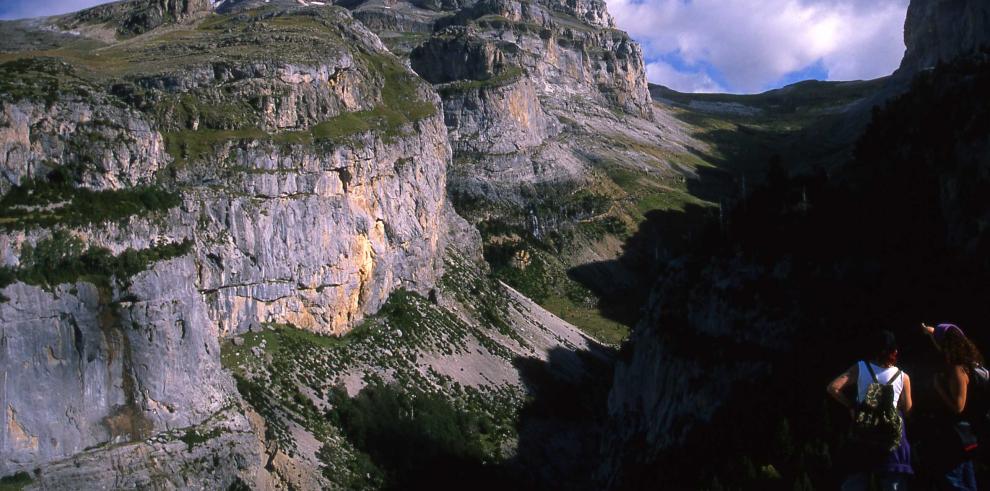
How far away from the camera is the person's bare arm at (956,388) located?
14266mm

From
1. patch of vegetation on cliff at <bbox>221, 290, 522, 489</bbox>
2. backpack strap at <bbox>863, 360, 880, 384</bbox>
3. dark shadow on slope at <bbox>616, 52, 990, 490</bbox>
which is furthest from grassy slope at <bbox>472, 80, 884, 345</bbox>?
backpack strap at <bbox>863, 360, 880, 384</bbox>

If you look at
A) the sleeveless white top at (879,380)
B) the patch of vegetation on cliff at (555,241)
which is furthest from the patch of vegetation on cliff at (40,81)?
the patch of vegetation on cliff at (555,241)

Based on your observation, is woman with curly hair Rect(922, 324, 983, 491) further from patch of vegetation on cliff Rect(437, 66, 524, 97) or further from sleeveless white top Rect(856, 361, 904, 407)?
patch of vegetation on cliff Rect(437, 66, 524, 97)

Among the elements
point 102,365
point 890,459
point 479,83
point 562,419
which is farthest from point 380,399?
point 479,83

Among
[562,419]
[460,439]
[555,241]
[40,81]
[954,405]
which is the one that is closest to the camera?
[954,405]

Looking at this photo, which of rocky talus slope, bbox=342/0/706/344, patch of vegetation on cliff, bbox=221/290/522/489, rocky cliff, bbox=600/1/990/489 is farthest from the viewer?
rocky talus slope, bbox=342/0/706/344

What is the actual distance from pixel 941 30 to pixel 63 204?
5455 inches

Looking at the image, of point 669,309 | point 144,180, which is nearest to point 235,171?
point 144,180

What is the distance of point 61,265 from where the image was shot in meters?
55.2

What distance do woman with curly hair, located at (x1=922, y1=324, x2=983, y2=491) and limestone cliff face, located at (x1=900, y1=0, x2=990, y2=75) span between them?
353ft

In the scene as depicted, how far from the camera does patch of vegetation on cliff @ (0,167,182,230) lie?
185 ft

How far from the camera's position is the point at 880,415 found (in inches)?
578

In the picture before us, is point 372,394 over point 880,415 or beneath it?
beneath

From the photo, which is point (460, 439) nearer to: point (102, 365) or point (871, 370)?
point (102, 365)
